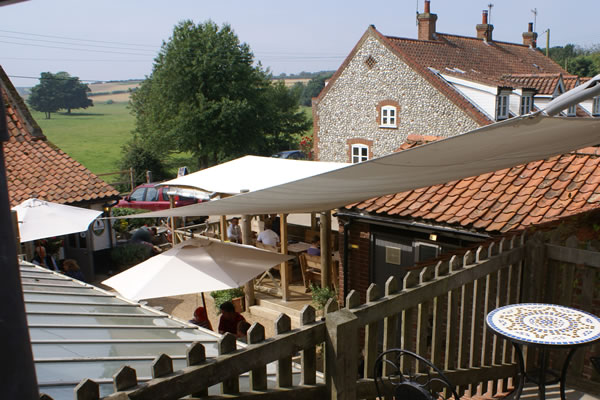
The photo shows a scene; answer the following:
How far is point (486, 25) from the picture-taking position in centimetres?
3338

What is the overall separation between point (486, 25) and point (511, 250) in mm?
33634

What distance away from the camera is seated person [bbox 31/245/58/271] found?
1077 centimetres

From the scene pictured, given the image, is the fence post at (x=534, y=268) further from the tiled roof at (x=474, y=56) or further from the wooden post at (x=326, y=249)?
the tiled roof at (x=474, y=56)

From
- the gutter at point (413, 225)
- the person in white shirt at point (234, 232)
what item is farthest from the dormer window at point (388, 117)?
the gutter at point (413, 225)

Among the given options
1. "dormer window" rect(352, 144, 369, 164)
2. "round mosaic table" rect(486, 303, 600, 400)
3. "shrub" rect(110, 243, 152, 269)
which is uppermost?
"dormer window" rect(352, 144, 369, 164)

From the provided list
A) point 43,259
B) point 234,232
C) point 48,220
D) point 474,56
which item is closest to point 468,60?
point 474,56

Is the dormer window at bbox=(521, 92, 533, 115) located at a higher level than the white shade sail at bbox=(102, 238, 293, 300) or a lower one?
higher

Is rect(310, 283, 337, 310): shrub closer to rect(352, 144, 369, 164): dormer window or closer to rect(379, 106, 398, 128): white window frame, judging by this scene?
rect(379, 106, 398, 128): white window frame

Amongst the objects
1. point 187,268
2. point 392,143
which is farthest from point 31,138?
point 392,143

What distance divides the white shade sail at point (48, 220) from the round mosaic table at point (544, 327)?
8.10 m

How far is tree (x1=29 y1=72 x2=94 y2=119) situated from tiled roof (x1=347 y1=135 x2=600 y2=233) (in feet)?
256

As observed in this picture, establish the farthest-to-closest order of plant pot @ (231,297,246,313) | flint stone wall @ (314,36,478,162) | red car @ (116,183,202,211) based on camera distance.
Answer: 1. flint stone wall @ (314,36,478,162)
2. red car @ (116,183,202,211)
3. plant pot @ (231,297,246,313)

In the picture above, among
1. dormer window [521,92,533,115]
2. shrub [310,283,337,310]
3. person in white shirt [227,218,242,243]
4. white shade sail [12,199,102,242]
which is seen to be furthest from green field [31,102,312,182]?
shrub [310,283,337,310]

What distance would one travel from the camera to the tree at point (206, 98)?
110ft
